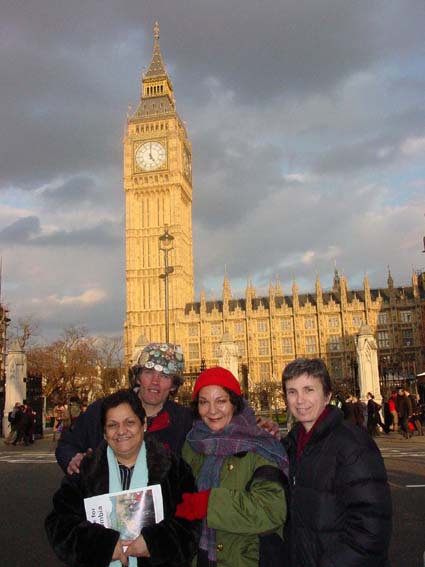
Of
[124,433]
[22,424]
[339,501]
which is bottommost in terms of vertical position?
[22,424]

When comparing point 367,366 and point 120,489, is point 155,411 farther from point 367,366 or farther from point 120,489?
point 367,366

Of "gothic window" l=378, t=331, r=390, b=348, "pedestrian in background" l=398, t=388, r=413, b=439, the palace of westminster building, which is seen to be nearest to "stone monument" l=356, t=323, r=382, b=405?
"pedestrian in background" l=398, t=388, r=413, b=439

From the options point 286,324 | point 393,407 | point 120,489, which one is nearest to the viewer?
point 120,489

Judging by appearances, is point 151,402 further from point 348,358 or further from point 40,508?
point 348,358

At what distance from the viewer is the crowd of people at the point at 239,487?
2635mm

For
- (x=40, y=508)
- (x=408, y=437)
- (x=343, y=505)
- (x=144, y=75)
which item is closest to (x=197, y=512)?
(x=343, y=505)

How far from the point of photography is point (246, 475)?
116 inches

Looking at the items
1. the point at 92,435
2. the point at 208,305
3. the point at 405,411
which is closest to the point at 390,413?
the point at 405,411

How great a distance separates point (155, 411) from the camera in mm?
4062

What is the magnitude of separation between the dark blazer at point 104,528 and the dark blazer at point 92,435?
2.05ft

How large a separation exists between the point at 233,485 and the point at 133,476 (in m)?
0.52

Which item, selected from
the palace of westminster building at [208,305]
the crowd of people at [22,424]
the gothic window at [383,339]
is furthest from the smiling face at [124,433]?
the gothic window at [383,339]

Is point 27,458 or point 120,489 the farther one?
point 27,458

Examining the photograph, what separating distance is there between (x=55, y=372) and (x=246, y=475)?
38.5m
